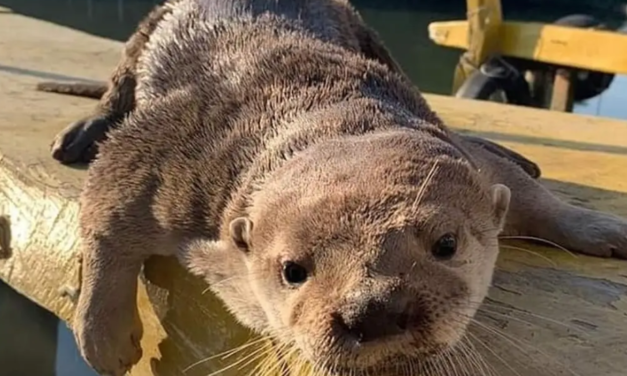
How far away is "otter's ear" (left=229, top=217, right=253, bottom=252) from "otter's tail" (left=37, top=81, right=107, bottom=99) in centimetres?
168

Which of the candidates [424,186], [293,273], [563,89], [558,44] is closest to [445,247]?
[424,186]

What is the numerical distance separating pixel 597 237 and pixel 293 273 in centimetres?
85

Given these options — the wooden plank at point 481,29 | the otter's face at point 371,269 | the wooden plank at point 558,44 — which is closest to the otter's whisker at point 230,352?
the otter's face at point 371,269

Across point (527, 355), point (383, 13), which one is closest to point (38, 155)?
point (527, 355)

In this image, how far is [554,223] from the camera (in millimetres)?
2166

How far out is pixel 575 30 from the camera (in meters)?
5.17

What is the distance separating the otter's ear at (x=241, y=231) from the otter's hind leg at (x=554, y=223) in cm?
60

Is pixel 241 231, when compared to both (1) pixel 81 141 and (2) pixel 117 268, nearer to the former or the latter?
(2) pixel 117 268

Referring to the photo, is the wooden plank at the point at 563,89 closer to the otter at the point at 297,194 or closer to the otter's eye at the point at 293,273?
the otter at the point at 297,194

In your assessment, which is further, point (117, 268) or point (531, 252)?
point (531, 252)

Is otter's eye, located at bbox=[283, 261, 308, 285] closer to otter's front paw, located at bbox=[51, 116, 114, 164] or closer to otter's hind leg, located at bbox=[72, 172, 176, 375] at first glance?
otter's hind leg, located at bbox=[72, 172, 176, 375]

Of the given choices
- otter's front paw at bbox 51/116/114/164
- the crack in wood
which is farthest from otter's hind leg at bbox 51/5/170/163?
the crack in wood

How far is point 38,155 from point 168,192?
817 millimetres

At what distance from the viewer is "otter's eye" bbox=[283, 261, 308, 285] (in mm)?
1502
